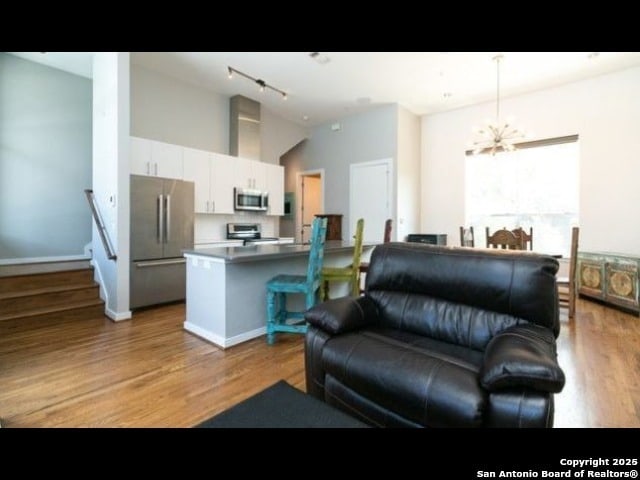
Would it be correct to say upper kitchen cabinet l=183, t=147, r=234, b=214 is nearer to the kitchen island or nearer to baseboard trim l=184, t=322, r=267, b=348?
the kitchen island

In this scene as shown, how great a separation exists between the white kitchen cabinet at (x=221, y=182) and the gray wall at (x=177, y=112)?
58 centimetres

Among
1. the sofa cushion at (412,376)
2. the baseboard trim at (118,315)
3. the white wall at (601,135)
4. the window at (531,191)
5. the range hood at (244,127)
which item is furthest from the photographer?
the range hood at (244,127)

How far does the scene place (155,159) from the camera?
13.7ft

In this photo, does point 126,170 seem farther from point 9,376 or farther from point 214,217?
point 9,376

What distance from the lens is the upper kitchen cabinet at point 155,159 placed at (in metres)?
4.00

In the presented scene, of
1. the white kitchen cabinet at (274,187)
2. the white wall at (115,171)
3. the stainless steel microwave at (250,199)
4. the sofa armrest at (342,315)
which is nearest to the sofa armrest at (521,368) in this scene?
the sofa armrest at (342,315)

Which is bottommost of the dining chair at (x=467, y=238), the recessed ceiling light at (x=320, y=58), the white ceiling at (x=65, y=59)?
the dining chair at (x=467, y=238)

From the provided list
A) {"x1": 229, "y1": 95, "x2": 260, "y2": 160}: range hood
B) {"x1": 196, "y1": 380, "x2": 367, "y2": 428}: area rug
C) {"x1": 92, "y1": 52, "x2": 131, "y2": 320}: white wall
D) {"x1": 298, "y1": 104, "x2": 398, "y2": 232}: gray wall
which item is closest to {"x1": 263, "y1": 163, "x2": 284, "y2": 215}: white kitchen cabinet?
{"x1": 229, "y1": 95, "x2": 260, "y2": 160}: range hood

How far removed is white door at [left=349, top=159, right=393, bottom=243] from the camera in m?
5.77

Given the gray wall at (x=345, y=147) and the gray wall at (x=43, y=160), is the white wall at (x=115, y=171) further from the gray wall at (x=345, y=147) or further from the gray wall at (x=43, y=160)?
the gray wall at (x=345, y=147)

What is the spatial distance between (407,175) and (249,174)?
3044 millimetres

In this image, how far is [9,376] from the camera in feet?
7.19
